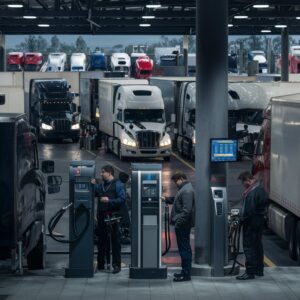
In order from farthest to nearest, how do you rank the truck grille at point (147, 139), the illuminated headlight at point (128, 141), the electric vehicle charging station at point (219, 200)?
the illuminated headlight at point (128, 141) → the truck grille at point (147, 139) → the electric vehicle charging station at point (219, 200)

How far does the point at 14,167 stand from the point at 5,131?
56 cm

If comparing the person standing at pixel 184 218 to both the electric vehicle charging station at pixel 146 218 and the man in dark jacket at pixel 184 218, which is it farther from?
the electric vehicle charging station at pixel 146 218

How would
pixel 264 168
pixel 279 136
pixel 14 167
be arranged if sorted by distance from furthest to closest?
pixel 264 168
pixel 279 136
pixel 14 167

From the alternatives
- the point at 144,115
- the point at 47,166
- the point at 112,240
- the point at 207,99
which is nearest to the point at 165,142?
the point at 144,115

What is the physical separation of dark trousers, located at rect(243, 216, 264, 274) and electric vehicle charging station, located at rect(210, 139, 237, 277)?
0.37 m

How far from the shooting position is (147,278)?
58.8 feet

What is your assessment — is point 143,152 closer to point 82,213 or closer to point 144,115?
point 144,115

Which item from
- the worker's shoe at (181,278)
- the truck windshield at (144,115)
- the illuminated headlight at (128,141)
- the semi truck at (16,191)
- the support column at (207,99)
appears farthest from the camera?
the truck windshield at (144,115)

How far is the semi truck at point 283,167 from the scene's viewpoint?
20.6 m

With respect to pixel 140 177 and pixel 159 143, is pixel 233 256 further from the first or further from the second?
pixel 159 143

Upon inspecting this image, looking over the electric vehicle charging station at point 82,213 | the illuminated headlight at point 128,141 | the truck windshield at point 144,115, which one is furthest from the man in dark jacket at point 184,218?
the truck windshield at point 144,115

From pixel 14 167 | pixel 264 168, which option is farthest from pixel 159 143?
pixel 14 167

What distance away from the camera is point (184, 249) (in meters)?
17.7

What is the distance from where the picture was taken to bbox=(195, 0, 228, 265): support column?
60.4 ft
